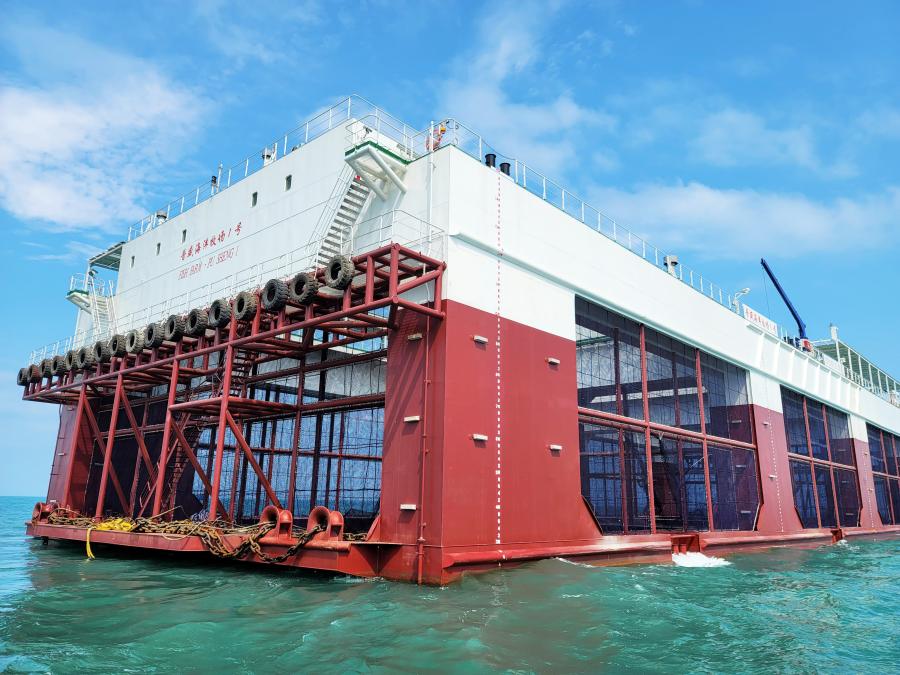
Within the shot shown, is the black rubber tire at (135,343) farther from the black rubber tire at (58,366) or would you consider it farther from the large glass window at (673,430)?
the large glass window at (673,430)

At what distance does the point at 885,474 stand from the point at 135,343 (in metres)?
50.8

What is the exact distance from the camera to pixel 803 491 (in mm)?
37812

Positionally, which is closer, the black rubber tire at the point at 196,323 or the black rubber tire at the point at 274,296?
the black rubber tire at the point at 274,296

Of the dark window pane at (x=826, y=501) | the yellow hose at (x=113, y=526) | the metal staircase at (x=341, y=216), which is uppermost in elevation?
the metal staircase at (x=341, y=216)

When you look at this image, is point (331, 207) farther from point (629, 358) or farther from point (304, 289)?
point (629, 358)

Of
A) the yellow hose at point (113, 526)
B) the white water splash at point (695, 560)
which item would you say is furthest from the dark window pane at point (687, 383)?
the yellow hose at point (113, 526)

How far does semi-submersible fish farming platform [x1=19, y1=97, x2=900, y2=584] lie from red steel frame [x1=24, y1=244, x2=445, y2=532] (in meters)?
0.10

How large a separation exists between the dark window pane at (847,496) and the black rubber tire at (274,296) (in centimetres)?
3678

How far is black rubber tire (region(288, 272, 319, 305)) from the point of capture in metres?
16.2

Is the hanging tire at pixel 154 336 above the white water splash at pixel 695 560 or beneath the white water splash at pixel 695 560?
above

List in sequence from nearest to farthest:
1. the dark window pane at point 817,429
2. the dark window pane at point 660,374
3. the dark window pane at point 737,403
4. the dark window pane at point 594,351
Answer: the dark window pane at point 594,351 < the dark window pane at point 660,374 < the dark window pane at point 737,403 < the dark window pane at point 817,429

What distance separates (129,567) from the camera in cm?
1770

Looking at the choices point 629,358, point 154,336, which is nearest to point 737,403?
point 629,358

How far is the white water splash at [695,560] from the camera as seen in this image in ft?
69.2
